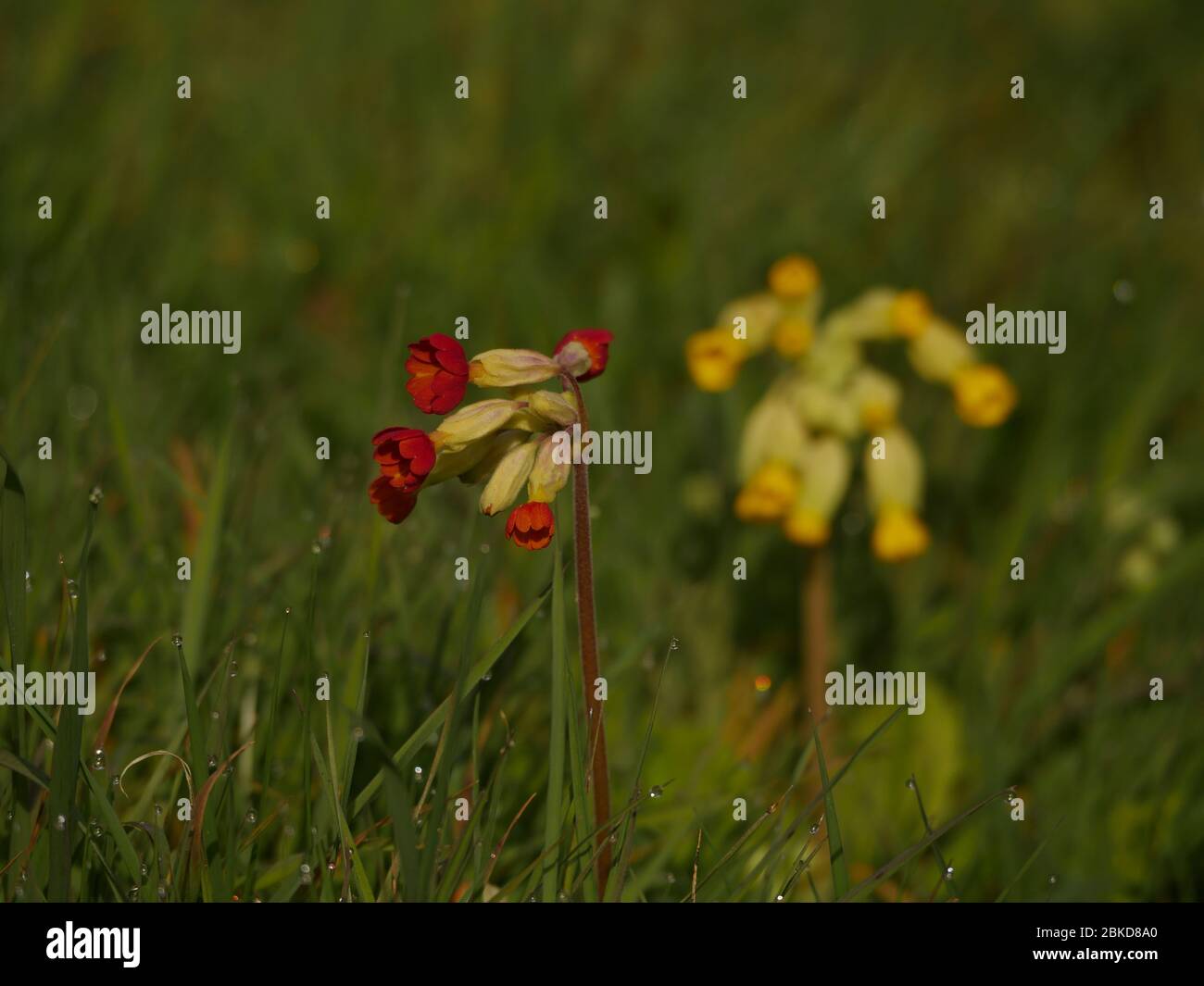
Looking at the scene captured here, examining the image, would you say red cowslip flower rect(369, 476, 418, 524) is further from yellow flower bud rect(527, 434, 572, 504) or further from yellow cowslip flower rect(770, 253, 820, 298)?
yellow cowslip flower rect(770, 253, 820, 298)

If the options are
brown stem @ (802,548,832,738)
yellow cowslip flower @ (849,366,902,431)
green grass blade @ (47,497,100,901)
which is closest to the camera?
green grass blade @ (47,497,100,901)

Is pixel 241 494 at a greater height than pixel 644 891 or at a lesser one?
greater

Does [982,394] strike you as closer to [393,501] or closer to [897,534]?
[897,534]

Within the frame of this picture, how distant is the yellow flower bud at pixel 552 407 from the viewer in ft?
5.23

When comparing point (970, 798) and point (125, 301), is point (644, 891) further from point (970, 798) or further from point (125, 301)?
point (125, 301)

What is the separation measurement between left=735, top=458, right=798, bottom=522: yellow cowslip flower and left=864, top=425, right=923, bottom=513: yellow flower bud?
0.58 feet

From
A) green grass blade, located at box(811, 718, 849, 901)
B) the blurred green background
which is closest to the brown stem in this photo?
the blurred green background

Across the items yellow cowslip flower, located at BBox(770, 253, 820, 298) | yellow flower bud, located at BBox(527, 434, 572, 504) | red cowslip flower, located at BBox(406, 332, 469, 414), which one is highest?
yellow cowslip flower, located at BBox(770, 253, 820, 298)

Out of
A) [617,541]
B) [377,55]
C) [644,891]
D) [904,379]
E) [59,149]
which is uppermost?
[377,55]

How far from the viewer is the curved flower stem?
1.65m

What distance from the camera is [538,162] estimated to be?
397 cm
